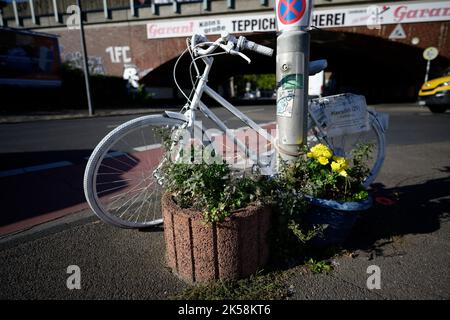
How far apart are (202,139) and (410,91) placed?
1092 inches

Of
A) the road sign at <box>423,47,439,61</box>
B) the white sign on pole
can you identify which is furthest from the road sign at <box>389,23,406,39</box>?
the white sign on pole

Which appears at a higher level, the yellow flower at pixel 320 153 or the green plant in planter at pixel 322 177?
the yellow flower at pixel 320 153

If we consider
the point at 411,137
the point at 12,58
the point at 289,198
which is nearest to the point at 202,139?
the point at 289,198

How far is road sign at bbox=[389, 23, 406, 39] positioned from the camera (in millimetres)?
18522

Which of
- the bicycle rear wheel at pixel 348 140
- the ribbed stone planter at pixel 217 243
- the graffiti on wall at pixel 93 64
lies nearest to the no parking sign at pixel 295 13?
the bicycle rear wheel at pixel 348 140

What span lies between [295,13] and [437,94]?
12.5m

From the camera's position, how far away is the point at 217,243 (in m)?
1.92

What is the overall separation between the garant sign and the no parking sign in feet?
50.3

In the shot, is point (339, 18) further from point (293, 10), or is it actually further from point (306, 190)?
point (306, 190)

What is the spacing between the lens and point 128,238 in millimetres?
2631

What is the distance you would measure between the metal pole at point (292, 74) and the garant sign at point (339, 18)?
1537 cm

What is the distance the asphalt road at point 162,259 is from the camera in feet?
6.43

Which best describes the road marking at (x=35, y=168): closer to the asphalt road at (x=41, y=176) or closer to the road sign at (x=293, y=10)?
the asphalt road at (x=41, y=176)

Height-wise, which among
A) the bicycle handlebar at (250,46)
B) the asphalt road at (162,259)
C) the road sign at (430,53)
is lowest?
the asphalt road at (162,259)
